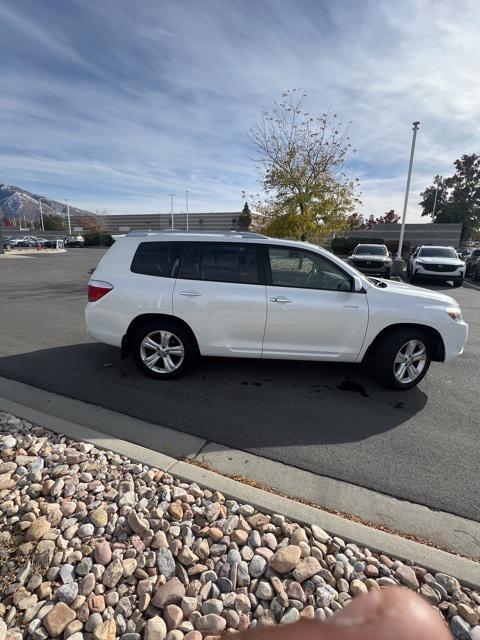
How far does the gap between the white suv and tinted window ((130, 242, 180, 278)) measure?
1cm

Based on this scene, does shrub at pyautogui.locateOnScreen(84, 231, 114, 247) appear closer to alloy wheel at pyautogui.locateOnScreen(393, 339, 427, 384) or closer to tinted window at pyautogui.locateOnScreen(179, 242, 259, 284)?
tinted window at pyautogui.locateOnScreen(179, 242, 259, 284)

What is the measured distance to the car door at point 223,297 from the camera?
4.22 metres

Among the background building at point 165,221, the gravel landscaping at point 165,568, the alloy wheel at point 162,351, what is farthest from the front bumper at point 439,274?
the background building at point 165,221

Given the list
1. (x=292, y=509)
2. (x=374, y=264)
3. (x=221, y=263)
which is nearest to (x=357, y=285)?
(x=221, y=263)

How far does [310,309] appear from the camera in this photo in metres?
4.17

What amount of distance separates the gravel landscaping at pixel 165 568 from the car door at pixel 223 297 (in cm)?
198

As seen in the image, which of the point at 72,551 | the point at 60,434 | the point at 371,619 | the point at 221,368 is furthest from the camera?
the point at 221,368

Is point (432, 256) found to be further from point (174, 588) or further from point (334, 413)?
point (174, 588)

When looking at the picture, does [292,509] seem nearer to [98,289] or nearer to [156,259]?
[156,259]

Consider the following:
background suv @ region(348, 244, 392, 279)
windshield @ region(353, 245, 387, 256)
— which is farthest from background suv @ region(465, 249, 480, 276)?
background suv @ region(348, 244, 392, 279)

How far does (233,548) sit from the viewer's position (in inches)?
83.8

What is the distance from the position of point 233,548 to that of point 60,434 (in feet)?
6.38

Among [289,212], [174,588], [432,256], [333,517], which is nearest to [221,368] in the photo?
[333,517]

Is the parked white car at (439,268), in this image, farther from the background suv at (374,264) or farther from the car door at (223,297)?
the car door at (223,297)
